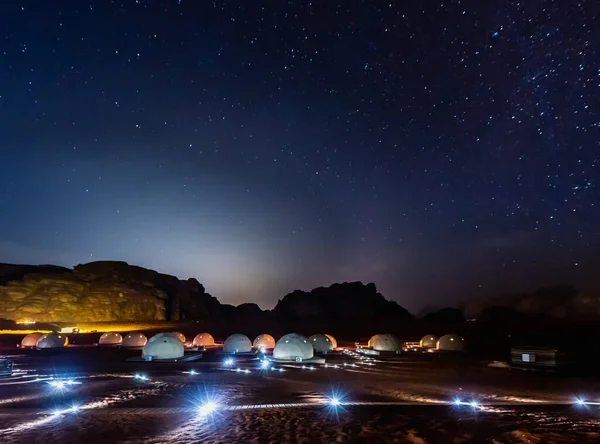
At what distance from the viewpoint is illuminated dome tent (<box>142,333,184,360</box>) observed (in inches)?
1409

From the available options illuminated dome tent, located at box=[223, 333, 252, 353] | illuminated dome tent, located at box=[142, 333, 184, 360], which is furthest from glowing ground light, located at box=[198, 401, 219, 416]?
Result: illuminated dome tent, located at box=[223, 333, 252, 353]

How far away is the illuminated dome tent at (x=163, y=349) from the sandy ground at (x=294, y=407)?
5691 mm

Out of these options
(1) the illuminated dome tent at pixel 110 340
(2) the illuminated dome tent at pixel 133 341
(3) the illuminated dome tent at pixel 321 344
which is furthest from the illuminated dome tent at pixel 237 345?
(1) the illuminated dome tent at pixel 110 340

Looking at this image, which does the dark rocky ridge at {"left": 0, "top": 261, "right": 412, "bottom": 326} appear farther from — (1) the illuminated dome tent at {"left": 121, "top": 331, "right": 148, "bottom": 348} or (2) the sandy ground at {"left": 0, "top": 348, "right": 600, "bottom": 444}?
(2) the sandy ground at {"left": 0, "top": 348, "right": 600, "bottom": 444}

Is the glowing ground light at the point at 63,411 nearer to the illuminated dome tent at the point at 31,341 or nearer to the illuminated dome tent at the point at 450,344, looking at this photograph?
the illuminated dome tent at the point at 450,344

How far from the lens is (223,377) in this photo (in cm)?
2628

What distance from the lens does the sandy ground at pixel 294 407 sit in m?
13.2

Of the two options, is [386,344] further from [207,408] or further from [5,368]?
[207,408]

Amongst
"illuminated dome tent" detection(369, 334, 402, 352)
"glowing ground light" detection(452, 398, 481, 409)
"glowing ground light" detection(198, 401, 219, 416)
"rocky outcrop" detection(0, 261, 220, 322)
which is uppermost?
"rocky outcrop" detection(0, 261, 220, 322)

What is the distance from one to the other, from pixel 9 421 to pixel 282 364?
2170cm

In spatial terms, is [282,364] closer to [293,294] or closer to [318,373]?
[318,373]

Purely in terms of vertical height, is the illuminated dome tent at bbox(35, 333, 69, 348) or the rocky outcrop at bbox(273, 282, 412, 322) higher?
the rocky outcrop at bbox(273, 282, 412, 322)

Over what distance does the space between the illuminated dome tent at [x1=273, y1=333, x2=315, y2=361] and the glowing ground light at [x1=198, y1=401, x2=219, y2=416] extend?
18740 mm

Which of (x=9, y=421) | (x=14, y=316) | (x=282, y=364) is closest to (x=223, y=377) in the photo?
(x=282, y=364)
